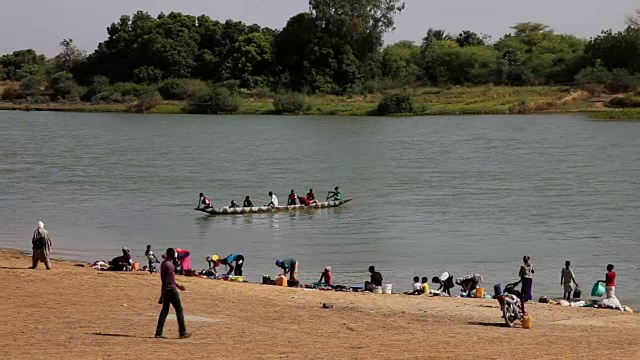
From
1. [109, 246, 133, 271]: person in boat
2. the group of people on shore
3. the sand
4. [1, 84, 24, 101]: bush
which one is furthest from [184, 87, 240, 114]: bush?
the sand

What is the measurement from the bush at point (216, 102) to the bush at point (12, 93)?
25.3 meters

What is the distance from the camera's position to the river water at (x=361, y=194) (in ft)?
93.7

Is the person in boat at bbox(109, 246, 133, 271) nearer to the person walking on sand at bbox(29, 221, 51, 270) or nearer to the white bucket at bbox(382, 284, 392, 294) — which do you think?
the person walking on sand at bbox(29, 221, 51, 270)

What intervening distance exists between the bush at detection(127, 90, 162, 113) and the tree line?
34 cm

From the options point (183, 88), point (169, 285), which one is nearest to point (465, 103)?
point (183, 88)

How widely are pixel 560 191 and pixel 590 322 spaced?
2378 centimetres

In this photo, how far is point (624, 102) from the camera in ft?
275

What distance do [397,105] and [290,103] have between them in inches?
434

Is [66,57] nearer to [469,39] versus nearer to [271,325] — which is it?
Answer: [469,39]

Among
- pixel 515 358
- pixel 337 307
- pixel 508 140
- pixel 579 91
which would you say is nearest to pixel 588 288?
pixel 337 307

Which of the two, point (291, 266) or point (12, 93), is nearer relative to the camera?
point (291, 266)

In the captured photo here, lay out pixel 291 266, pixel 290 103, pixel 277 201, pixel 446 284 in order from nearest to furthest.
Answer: pixel 446 284 → pixel 291 266 → pixel 277 201 → pixel 290 103

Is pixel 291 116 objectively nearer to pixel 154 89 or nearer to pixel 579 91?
pixel 154 89

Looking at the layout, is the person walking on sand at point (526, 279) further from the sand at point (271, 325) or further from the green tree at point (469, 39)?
the green tree at point (469, 39)
